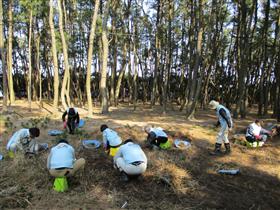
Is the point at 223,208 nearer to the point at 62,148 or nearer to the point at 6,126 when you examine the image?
the point at 62,148

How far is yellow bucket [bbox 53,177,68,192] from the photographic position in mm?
7316

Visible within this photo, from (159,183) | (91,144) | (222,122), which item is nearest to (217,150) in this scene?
(222,122)

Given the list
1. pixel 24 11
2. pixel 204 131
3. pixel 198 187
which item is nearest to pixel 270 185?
pixel 198 187

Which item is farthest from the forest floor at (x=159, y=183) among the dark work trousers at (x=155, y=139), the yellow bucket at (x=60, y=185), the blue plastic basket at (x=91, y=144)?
the dark work trousers at (x=155, y=139)

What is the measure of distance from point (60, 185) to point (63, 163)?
1.59 ft

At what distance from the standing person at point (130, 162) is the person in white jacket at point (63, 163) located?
0.95m

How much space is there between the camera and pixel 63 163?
734 cm

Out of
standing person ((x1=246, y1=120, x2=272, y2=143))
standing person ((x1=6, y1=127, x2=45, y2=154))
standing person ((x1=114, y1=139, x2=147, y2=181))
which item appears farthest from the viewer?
standing person ((x1=246, y1=120, x2=272, y2=143))

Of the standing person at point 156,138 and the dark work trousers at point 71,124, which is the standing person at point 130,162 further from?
the dark work trousers at point 71,124

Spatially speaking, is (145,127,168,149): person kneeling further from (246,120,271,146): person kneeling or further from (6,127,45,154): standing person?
(6,127,45,154): standing person

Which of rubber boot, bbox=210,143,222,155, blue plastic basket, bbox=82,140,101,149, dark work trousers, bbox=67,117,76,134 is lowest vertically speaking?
rubber boot, bbox=210,143,222,155

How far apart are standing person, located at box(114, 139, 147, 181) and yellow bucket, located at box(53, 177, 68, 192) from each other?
132 cm

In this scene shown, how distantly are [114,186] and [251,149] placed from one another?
19.7 ft

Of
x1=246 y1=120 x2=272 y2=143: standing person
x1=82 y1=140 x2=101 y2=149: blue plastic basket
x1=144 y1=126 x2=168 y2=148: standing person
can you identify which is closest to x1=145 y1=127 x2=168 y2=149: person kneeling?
x1=144 y1=126 x2=168 y2=148: standing person
